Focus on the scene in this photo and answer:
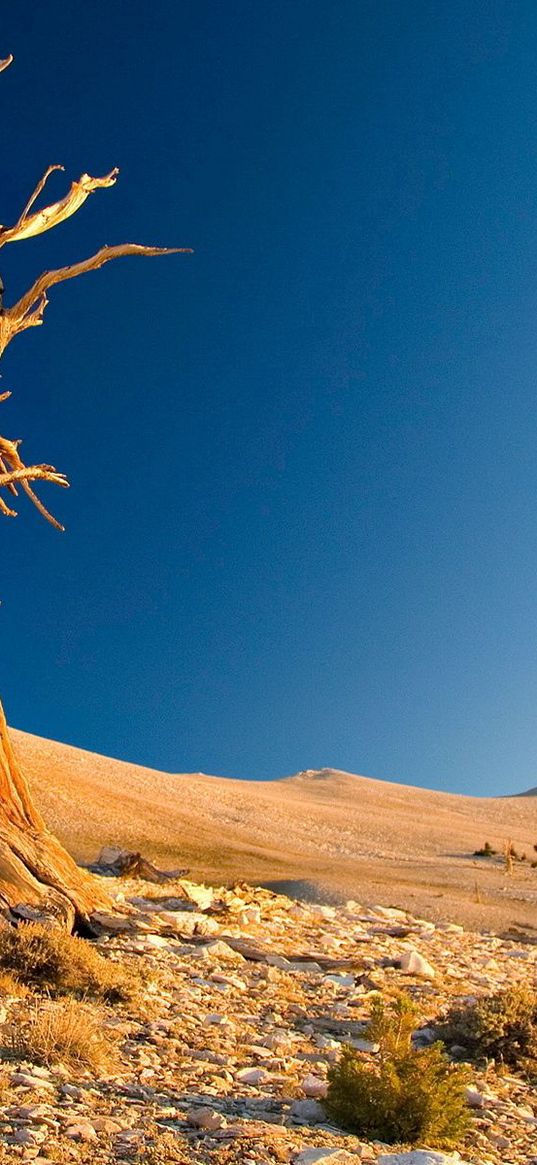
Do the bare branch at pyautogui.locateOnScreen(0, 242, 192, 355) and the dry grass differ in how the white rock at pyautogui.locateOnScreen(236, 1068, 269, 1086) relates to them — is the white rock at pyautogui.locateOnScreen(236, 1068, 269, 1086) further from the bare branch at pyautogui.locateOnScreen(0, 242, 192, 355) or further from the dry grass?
the bare branch at pyautogui.locateOnScreen(0, 242, 192, 355)

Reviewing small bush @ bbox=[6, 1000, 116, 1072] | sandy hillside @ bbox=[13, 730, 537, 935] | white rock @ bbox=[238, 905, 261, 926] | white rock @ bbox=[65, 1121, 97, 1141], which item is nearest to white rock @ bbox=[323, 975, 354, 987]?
white rock @ bbox=[238, 905, 261, 926]

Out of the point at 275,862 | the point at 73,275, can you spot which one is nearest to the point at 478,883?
the point at 275,862

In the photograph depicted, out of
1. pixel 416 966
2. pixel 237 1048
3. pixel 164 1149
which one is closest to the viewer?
pixel 164 1149

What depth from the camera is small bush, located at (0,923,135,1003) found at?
7.65 m

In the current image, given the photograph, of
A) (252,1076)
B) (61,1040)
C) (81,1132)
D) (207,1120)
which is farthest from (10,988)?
(81,1132)

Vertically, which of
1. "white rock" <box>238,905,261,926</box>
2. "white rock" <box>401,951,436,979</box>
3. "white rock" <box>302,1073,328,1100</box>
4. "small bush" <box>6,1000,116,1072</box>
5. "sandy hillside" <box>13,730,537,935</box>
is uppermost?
"sandy hillside" <box>13,730,537,935</box>

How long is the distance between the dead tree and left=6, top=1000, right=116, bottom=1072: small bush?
144 inches

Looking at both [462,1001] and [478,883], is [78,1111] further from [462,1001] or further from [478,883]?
[478,883]

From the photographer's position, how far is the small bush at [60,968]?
→ 7648mm

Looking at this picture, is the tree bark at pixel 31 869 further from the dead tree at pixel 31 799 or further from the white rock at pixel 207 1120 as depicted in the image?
the white rock at pixel 207 1120

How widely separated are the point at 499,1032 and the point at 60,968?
→ 3741 millimetres

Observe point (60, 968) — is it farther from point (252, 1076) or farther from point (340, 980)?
point (340, 980)

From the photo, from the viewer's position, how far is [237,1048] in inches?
272

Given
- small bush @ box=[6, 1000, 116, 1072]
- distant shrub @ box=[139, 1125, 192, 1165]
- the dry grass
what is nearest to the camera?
distant shrub @ box=[139, 1125, 192, 1165]
